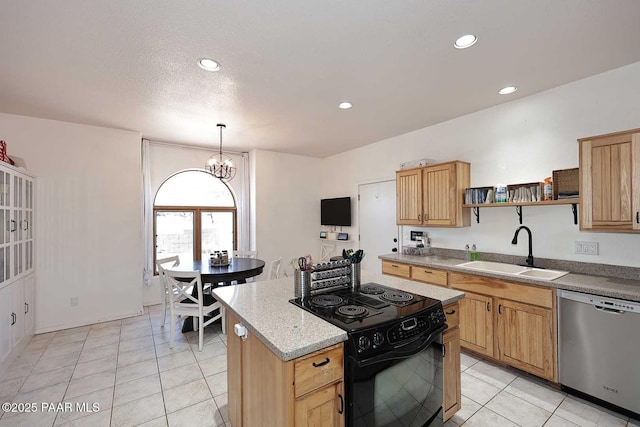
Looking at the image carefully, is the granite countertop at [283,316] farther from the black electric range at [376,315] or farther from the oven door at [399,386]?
the oven door at [399,386]

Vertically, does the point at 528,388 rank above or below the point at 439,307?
below

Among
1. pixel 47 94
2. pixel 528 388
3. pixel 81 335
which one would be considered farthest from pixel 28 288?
pixel 528 388

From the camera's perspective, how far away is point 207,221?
521 cm

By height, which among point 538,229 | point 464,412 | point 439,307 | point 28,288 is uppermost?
point 538,229

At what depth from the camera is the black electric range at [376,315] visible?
4.31 feet

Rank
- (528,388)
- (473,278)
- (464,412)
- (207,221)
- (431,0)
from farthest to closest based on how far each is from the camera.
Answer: (207,221), (473,278), (528,388), (464,412), (431,0)

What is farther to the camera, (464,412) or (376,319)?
(464,412)

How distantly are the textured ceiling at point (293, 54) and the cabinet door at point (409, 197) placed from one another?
82 centimetres

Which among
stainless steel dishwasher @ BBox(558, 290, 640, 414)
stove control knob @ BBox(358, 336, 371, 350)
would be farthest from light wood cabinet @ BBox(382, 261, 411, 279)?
stove control knob @ BBox(358, 336, 371, 350)

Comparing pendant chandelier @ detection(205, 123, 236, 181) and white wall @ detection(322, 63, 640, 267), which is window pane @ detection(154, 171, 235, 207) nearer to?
pendant chandelier @ detection(205, 123, 236, 181)

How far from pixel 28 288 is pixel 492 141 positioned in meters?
5.75

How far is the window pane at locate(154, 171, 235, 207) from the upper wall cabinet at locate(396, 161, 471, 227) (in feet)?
10.7

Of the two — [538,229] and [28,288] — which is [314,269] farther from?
[28,288]

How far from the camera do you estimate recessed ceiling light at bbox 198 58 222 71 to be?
87.8 inches
